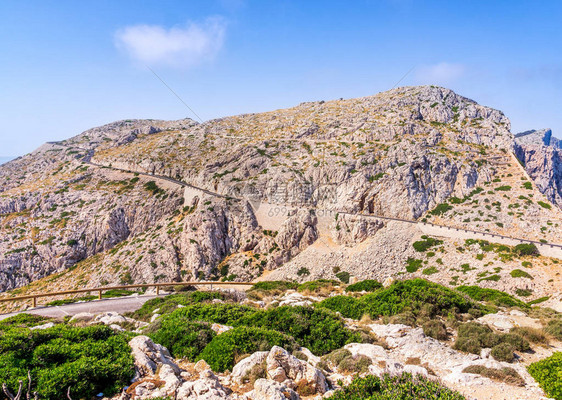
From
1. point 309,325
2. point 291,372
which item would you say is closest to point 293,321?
point 309,325

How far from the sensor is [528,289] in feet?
105

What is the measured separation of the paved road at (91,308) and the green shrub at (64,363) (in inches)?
474

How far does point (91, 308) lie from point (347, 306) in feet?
53.8

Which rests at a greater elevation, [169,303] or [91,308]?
[169,303]

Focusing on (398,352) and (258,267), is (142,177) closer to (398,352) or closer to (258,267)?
(258,267)

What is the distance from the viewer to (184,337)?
10133mm

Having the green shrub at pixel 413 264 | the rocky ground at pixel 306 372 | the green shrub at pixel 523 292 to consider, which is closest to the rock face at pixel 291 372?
the rocky ground at pixel 306 372

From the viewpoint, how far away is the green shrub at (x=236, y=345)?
28.6 ft

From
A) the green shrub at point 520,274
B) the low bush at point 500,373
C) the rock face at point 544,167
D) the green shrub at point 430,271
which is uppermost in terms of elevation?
the rock face at point 544,167

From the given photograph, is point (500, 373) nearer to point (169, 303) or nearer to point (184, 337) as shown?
A: point (184, 337)

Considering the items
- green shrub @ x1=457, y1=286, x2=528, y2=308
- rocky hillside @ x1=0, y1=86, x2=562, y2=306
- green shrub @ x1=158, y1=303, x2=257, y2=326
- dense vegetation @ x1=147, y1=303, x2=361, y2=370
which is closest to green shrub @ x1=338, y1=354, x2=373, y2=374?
dense vegetation @ x1=147, y1=303, x2=361, y2=370

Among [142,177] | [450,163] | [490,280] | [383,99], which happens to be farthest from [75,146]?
[490,280]

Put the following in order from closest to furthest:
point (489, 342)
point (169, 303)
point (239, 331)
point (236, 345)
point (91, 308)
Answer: point (236, 345), point (239, 331), point (489, 342), point (169, 303), point (91, 308)

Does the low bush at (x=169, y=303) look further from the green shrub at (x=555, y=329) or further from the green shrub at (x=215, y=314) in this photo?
the green shrub at (x=555, y=329)
